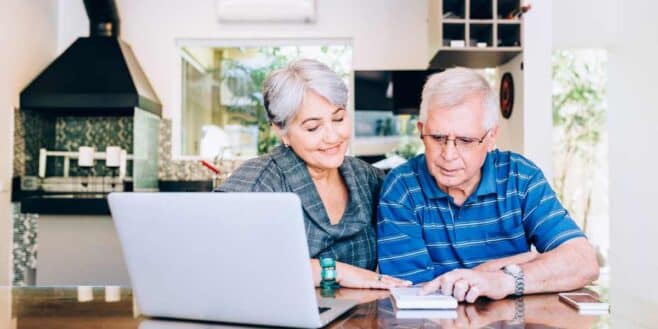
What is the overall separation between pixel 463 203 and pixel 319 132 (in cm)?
44

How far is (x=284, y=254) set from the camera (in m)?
1.06

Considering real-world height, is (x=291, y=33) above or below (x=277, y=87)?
above

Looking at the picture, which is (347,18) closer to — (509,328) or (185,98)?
(185,98)

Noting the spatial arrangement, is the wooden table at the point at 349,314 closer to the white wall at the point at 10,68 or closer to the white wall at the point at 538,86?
the white wall at the point at 538,86

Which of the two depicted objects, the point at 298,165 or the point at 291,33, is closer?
the point at 298,165

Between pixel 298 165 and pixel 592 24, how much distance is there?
336cm

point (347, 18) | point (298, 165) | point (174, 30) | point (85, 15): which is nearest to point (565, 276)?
point (298, 165)

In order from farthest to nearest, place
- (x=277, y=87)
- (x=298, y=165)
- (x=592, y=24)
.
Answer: (x=592, y=24)
(x=298, y=165)
(x=277, y=87)

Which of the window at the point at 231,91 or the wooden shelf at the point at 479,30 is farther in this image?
the window at the point at 231,91

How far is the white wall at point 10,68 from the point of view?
418 centimetres

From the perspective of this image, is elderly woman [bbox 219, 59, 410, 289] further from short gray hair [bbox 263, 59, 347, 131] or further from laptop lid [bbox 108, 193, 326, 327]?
A: laptop lid [bbox 108, 193, 326, 327]

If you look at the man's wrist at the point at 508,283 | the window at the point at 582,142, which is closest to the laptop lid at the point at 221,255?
the man's wrist at the point at 508,283

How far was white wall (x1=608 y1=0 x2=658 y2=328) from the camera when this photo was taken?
4.31m

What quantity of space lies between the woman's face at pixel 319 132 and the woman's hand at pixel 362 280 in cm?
36
